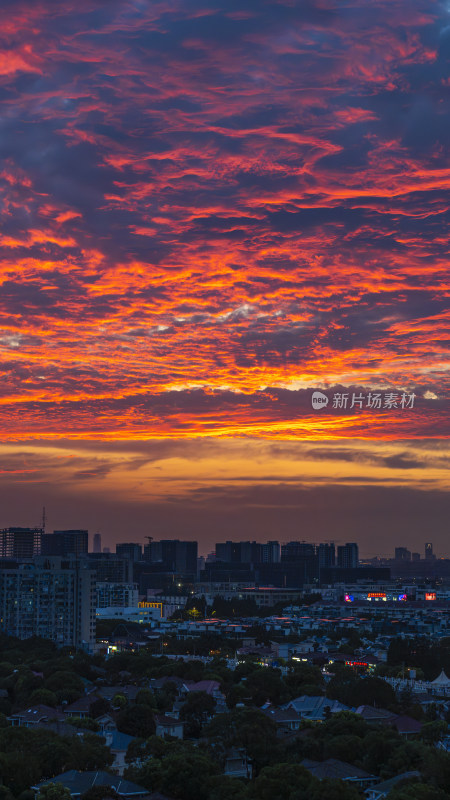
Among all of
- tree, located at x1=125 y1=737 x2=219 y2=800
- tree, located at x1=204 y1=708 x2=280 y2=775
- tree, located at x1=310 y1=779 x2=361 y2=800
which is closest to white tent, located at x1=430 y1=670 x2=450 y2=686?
tree, located at x1=204 y1=708 x2=280 y2=775

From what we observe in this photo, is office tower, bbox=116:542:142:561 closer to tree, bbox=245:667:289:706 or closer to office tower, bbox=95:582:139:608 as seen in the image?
office tower, bbox=95:582:139:608

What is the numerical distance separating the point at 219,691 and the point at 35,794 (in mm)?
17401

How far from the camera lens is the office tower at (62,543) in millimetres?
147750

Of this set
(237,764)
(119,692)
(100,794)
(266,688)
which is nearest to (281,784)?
(100,794)

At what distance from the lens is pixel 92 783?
2166cm

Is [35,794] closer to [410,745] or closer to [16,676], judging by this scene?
[410,745]

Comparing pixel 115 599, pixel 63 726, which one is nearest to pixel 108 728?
pixel 63 726

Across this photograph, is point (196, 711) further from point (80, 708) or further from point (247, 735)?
point (247, 735)

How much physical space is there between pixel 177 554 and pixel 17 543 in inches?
1669

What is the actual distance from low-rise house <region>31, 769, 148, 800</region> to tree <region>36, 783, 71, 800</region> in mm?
387

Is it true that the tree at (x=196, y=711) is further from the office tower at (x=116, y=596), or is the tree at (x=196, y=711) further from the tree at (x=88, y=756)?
the office tower at (x=116, y=596)

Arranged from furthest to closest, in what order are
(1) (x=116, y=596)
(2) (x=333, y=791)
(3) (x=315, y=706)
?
(1) (x=116, y=596)
(3) (x=315, y=706)
(2) (x=333, y=791)

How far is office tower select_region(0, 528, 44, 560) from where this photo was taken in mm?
139125

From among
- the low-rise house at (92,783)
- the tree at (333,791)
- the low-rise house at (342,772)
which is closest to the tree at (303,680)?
the low-rise house at (342,772)
